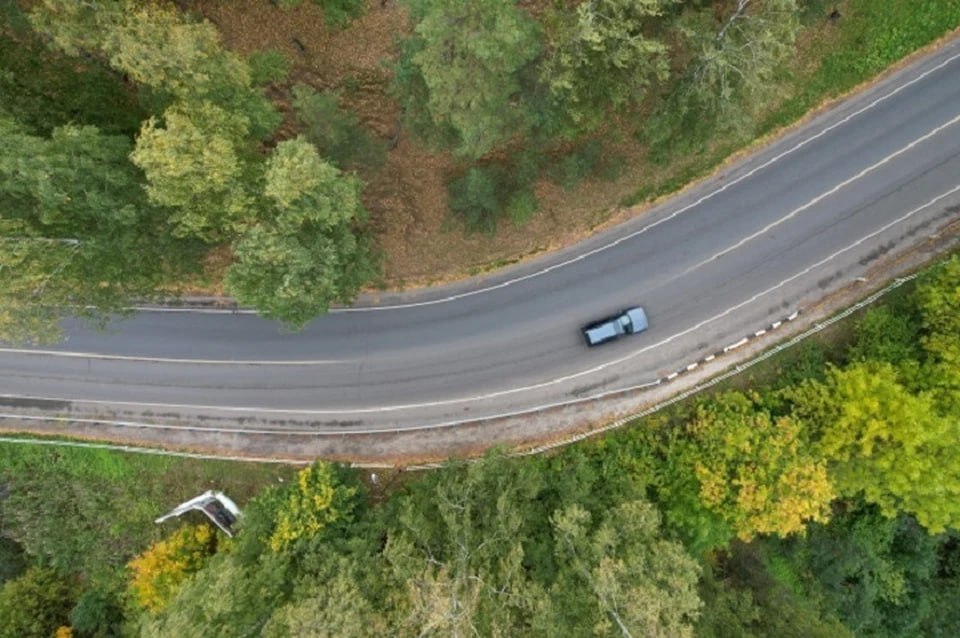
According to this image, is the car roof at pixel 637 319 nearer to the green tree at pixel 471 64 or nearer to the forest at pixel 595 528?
the forest at pixel 595 528

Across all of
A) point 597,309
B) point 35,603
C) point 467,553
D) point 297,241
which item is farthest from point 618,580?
point 35,603

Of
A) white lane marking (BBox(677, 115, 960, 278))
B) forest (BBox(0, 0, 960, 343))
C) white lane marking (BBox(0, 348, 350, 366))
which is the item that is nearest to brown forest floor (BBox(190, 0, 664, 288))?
forest (BBox(0, 0, 960, 343))

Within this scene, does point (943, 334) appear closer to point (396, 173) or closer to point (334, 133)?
point (396, 173)

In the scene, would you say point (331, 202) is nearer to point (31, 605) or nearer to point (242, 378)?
point (242, 378)

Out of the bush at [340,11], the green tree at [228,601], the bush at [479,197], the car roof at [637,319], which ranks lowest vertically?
the green tree at [228,601]

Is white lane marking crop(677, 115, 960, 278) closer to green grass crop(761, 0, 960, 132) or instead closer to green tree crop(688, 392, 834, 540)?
green grass crop(761, 0, 960, 132)

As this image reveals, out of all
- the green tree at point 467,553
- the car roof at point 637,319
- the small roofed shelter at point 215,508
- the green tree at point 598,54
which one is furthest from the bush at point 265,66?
the small roofed shelter at point 215,508
